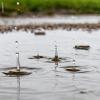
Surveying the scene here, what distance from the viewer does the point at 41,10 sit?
54.8 meters

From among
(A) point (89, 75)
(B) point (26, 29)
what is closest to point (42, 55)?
(A) point (89, 75)

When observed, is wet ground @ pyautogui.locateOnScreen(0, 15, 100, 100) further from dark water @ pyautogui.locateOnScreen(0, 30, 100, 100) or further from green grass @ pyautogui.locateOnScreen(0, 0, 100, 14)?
green grass @ pyautogui.locateOnScreen(0, 0, 100, 14)

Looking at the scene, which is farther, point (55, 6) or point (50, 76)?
point (55, 6)

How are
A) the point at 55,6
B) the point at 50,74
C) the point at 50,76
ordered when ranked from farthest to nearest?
the point at 55,6 < the point at 50,74 < the point at 50,76

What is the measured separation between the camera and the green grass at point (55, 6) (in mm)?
53787

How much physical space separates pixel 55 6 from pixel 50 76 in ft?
135

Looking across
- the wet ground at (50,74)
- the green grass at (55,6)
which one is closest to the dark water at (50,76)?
the wet ground at (50,74)

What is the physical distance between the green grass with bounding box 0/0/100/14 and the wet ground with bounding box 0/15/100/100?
27814 millimetres

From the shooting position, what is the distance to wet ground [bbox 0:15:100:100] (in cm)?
1295

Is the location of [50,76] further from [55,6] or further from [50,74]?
[55,6]

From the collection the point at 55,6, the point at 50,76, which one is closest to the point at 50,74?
the point at 50,76

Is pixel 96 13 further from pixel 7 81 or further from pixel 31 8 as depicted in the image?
pixel 7 81

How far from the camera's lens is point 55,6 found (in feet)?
184

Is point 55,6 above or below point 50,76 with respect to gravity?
above
